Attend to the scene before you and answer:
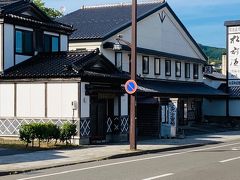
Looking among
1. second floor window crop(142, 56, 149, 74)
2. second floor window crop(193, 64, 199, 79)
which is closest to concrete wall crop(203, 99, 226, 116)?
second floor window crop(193, 64, 199, 79)

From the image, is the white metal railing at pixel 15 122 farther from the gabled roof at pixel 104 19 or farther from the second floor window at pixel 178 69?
the second floor window at pixel 178 69

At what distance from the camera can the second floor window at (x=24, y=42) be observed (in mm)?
27906

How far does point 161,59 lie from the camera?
41500mm

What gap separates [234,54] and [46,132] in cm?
2900

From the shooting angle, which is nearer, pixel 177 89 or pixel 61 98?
pixel 61 98

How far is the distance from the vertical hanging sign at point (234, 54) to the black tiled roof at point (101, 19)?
9569 millimetres

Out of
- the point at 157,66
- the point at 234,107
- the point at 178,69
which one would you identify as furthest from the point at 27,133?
the point at 234,107

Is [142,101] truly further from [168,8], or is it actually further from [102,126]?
[168,8]

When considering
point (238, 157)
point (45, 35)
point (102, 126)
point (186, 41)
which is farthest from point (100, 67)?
point (186, 41)

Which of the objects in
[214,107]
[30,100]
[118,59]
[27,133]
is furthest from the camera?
[214,107]

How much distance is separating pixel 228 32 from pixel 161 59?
9965 millimetres

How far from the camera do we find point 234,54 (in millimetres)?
47656

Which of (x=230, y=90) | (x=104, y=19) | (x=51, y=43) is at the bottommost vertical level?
(x=230, y=90)

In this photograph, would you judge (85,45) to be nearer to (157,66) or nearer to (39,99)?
(157,66)
